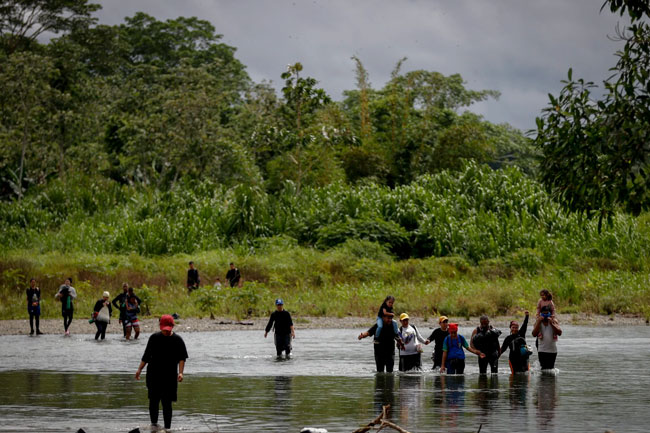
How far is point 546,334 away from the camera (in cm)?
1991

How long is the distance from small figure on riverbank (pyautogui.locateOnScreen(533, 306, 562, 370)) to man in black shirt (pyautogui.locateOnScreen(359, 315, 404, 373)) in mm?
2954

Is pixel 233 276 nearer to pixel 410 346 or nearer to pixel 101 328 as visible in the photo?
pixel 101 328

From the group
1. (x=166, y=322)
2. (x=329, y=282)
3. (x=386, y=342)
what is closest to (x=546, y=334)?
(x=386, y=342)

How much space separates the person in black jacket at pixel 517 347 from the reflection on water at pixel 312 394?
0.28 meters

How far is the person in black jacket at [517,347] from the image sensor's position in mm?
19672

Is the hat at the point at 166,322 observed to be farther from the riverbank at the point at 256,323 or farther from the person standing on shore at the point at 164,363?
the riverbank at the point at 256,323

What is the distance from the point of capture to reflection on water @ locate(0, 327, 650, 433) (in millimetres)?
14195

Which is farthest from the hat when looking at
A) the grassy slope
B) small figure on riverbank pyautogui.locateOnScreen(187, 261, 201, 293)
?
small figure on riverbank pyautogui.locateOnScreen(187, 261, 201, 293)

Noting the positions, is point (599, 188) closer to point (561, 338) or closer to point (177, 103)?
point (561, 338)

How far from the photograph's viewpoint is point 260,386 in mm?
19250

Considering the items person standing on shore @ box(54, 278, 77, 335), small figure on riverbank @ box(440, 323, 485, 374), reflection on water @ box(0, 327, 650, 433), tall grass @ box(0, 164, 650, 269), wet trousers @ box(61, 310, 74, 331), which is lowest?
reflection on water @ box(0, 327, 650, 433)

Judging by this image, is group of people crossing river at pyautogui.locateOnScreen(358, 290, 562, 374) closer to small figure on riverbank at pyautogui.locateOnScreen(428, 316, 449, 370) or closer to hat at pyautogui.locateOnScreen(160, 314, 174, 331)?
small figure on riverbank at pyautogui.locateOnScreen(428, 316, 449, 370)

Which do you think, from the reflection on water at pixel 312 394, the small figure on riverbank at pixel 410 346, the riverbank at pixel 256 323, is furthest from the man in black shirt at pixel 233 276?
the small figure on riverbank at pixel 410 346

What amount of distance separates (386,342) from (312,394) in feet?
10.4
